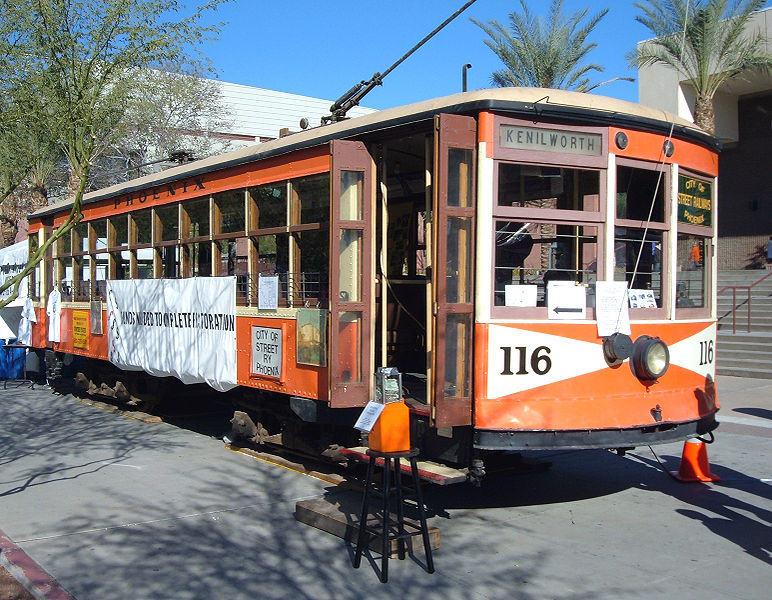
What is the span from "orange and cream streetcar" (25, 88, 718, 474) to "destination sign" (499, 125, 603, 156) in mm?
11

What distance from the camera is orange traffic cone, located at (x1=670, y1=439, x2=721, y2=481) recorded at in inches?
327

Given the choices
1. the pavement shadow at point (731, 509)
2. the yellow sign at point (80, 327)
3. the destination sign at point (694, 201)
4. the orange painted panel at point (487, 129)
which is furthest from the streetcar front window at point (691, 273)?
the yellow sign at point (80, 327)

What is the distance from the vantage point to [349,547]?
6246mm

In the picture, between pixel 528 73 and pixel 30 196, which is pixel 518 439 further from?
pixel 30 196

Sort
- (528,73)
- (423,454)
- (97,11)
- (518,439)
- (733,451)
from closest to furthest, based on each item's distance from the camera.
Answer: (518,439) < (423,454) < (97,11) < (733,451) < (528,73)

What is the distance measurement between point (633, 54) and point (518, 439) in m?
19.7

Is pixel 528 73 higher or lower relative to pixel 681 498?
higher

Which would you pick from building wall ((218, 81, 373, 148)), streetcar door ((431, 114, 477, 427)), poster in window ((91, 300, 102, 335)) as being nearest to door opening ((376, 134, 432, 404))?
streetcar door ((431, 114, 477, 427))

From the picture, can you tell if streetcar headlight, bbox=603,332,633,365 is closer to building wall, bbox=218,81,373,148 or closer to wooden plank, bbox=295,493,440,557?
wooden plank, bbox=295,493,440,557

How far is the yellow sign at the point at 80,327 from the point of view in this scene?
12891mm

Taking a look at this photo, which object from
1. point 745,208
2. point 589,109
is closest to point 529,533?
point 589,109

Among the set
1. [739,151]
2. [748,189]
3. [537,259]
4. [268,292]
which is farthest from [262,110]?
[537,259]

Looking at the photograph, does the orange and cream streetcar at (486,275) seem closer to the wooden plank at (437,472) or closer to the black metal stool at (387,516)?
the wooden plank at (437,472)

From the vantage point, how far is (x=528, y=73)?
22859 millimetres
